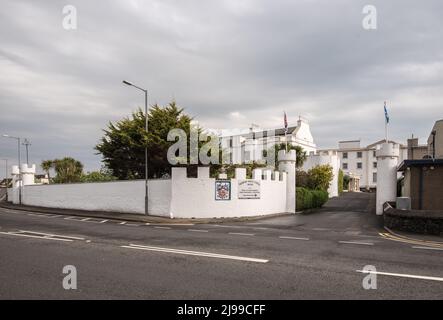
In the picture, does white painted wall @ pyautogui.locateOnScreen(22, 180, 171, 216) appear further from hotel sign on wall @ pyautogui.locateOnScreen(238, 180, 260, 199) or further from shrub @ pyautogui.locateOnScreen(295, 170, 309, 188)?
shrub @ pyautogui.locateOnScreen(295, 170, 309, 188)

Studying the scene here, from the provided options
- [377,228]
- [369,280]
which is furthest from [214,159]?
[369,280]

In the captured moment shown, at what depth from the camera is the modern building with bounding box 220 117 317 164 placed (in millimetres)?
67875

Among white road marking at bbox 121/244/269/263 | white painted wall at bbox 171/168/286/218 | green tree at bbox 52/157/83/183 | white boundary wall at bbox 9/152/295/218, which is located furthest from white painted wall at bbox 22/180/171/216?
white road marking at bbox 121/244/269/263

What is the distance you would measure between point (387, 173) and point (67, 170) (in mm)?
43979

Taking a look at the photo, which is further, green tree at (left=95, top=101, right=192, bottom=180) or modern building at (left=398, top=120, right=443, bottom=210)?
green tree at (left=95, top=101, right=192, bottom=180)

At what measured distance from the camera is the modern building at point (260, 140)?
67875mm

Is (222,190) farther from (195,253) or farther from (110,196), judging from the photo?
(195,253)

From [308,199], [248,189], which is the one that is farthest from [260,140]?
[248,189]

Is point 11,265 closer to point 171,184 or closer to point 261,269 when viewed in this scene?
point 261,269

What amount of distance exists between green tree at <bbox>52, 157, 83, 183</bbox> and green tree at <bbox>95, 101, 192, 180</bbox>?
53.4 ft

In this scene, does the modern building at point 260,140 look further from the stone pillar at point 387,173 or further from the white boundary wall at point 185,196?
the stone pillar at point 387,173

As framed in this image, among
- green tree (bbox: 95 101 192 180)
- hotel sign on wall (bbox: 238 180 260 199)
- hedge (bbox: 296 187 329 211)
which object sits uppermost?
green tree (bbox: 95 101 192 180)

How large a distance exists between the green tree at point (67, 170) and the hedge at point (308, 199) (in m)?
29.9

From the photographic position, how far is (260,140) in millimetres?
71125
